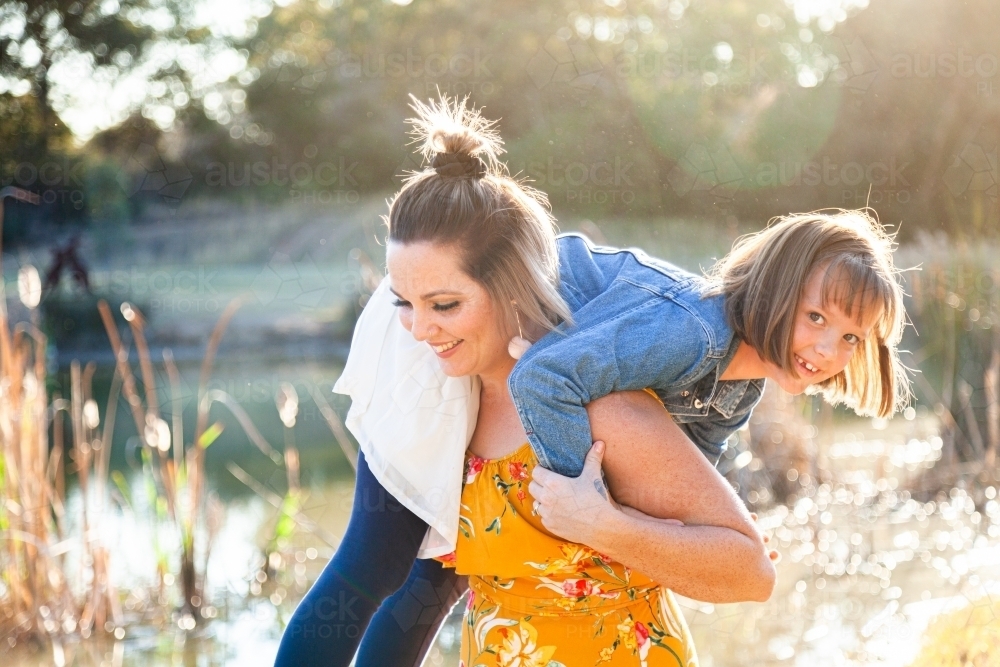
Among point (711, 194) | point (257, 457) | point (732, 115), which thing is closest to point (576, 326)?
point (257, 457)

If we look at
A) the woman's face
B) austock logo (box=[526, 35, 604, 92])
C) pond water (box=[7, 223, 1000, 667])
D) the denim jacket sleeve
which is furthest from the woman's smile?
austock logo (box=[526, 35, 604, 92])

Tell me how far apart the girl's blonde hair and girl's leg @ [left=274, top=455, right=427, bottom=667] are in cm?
60

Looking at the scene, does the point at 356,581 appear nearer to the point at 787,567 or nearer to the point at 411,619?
the point at 411,619

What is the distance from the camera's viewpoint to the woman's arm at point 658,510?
4.32 feet

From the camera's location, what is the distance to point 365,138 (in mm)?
13266

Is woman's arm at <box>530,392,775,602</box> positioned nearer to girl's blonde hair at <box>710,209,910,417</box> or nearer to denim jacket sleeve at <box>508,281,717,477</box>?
denim jacket sleeve at <box>508,281,717,477</box>

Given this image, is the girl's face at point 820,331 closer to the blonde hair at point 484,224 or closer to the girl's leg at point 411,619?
the blonde hair at point 484,224

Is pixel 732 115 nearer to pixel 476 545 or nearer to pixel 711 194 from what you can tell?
pixel 711 194

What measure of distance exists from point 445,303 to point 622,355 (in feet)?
0.90

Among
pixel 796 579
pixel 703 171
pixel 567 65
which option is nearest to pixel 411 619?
pixel 796 579

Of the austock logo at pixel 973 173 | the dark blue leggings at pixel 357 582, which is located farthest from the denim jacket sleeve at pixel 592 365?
the austock logo at pixel 973 173

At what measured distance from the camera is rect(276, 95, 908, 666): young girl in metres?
1.38

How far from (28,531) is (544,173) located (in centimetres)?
851

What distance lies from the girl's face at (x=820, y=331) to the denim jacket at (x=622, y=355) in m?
0.10
